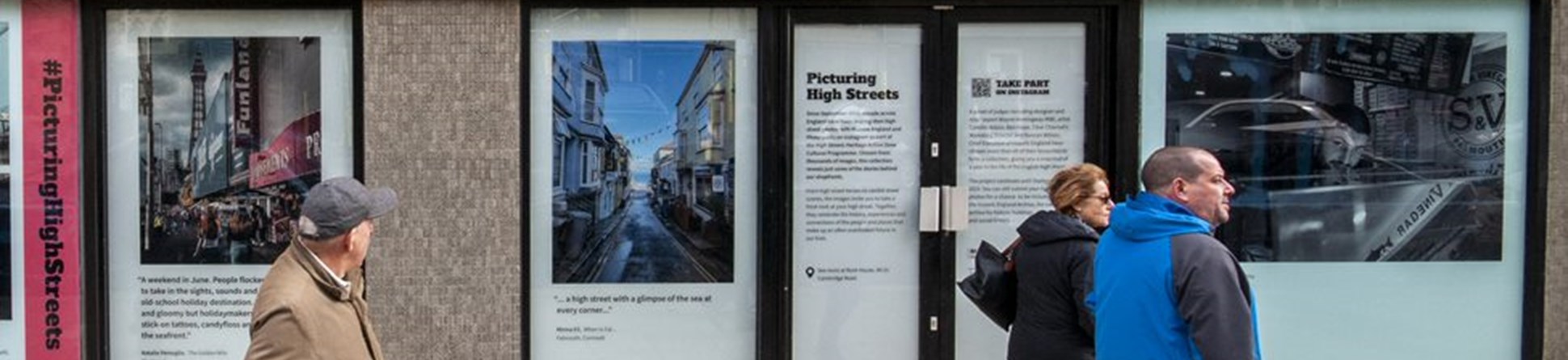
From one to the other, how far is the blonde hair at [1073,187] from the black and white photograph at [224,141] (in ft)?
11.7

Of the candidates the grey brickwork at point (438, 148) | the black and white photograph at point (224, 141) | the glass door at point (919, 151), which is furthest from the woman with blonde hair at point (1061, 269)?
the black and white photograph at point (224, 141)

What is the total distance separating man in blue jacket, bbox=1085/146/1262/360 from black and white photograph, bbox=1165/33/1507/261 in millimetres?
2981

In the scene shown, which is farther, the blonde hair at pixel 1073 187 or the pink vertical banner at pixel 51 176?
the pink vertical banner at pixel 51 176

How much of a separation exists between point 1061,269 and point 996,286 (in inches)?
14.2

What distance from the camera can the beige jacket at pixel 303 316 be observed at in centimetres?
305

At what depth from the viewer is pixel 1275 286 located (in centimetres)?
623

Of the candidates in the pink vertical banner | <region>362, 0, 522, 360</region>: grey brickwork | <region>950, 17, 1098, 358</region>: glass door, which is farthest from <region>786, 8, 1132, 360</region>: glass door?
the pink vertical banner

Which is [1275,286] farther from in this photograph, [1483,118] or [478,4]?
[478,4]

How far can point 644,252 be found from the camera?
621cm

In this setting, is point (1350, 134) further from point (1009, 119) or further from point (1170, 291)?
point (1170, 291)

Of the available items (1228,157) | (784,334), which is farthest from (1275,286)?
(784,334)

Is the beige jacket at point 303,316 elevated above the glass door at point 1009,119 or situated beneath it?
situated beneath

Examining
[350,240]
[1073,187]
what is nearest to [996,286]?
[1073,187]

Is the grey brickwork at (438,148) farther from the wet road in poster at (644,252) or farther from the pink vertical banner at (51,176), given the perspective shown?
the pink vertical banner at (51,176)
